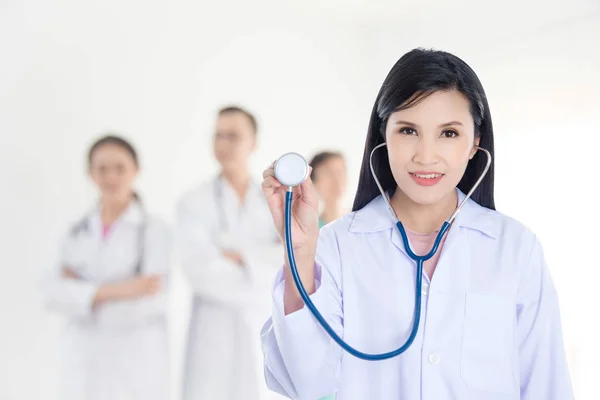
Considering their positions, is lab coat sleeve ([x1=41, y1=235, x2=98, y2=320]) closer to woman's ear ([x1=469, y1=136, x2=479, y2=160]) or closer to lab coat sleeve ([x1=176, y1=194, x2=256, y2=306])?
lab coat sleeve ([x1=176, y1=194, x2=256, y2=306])

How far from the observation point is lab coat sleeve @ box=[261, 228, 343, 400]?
0.96 m

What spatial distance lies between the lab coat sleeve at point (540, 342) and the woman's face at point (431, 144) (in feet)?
0.65

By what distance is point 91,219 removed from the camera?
3.30m

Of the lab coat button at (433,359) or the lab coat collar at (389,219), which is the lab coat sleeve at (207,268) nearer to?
the lab coat collar at (389,219)

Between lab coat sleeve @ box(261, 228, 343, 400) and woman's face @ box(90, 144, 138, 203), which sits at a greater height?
woman's face @ box(90, 144, 138, 203)

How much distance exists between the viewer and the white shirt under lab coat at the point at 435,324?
3.27ft

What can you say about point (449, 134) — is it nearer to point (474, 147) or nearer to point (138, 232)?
point (474, 147)

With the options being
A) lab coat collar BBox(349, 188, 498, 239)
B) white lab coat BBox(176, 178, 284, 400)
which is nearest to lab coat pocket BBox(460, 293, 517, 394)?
lab coat collar BBox(349, 188, 498, 239)

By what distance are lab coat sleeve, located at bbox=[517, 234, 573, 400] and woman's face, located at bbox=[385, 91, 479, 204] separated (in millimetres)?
197

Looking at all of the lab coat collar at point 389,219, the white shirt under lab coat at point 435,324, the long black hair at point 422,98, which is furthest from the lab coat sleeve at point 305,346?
the long black hair at point 422,98

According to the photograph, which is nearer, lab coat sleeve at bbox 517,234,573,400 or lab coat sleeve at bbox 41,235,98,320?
lab coat sleeve at bbox 517,234,573,400

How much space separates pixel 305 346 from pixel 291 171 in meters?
0.25

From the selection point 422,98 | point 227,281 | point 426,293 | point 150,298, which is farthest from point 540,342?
point 150,298

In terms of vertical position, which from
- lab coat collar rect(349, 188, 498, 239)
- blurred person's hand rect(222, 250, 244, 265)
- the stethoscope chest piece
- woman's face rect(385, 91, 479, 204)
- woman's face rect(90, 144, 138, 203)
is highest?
woman's face rect(90, 144, 138, 203)
